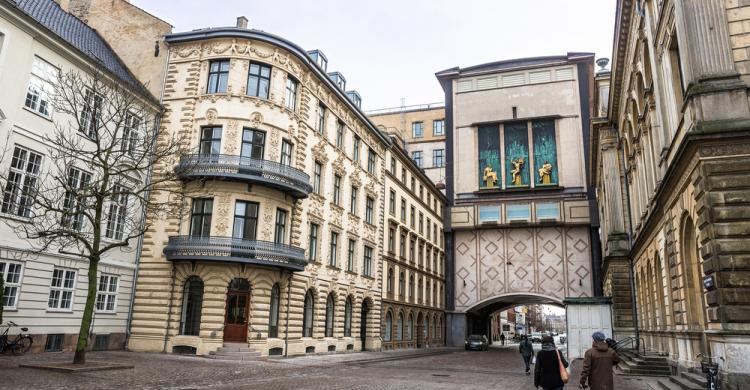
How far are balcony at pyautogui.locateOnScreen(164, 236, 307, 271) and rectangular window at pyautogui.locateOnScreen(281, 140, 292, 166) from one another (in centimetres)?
446

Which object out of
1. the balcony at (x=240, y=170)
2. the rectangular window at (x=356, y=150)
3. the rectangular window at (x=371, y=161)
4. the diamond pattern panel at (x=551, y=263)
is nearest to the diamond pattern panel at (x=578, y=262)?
the diamond pattern panel at (x=551, y=263)

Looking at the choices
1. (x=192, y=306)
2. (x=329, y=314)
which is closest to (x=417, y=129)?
(x=329, y=314)

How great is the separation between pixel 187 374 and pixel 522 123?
45.7 m

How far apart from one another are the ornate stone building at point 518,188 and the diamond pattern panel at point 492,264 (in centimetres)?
10

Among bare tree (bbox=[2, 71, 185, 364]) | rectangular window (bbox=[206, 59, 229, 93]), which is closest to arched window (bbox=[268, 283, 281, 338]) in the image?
bare tree (bbox=[2, 71, 185, 364])

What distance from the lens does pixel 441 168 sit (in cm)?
6031

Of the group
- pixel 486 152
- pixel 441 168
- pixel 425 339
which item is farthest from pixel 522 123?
pixel 425 339

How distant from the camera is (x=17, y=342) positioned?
61.1ft

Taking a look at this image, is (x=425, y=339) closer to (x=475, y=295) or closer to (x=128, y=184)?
(x=475, y=295)

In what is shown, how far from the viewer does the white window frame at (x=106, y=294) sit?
23266 mm

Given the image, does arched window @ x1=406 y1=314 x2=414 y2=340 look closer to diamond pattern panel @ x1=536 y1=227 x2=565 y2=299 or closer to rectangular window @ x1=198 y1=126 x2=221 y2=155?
diamond pattern panel @ x1=536 y1=227 x2=565 y2=299

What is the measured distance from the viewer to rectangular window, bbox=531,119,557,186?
53125 mm

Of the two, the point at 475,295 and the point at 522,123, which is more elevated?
the point at 522,123

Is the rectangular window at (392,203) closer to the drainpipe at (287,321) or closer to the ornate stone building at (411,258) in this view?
the ornate stone building at (411,258)
